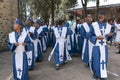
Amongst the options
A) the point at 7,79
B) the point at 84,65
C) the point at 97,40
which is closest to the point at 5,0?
the point at 84,65

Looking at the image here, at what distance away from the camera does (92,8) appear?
34094 mm

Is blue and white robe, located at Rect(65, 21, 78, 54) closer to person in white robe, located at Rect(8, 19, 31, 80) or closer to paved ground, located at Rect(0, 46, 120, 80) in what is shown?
paved ground, located at Rect(0, 46, 120, 80)

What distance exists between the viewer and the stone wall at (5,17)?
1881 cm

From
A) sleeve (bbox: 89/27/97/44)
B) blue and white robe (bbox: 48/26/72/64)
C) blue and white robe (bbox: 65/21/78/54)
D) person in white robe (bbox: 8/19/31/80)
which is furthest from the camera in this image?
blue and white robe (bbox: 65/21/78/54)

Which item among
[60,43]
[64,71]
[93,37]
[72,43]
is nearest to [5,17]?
[72,43]

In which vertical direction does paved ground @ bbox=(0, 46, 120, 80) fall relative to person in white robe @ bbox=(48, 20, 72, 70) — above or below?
below

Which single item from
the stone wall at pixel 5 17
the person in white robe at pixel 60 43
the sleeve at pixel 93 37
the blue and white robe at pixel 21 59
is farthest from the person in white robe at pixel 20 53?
the stone wall at pixel 5 17

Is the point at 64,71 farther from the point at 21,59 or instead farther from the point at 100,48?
the point at 21,59

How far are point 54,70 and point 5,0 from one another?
7.69 meters

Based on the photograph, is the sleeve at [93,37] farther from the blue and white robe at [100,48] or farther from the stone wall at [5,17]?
the stone wall at [5,17]

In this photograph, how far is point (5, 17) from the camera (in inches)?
754

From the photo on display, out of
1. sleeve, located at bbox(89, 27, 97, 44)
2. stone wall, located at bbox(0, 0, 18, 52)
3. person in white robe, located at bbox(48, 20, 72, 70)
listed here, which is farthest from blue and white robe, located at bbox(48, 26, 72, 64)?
stone wall, located at bbox(0, 0, 18, 52)

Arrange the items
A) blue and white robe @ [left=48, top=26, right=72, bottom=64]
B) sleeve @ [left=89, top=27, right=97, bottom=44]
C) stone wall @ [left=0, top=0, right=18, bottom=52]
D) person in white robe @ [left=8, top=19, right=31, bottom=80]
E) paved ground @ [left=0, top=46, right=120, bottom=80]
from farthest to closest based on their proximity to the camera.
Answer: stone wall @ [left=0, top=0, right=18, bottom=52] → blue and white robe @ [left=48, top=26, right=72, bottom=64] → paved ground @ [left=0, top=46, right=120, bottom=80] → sleeve @ [left=89, top=27, right=97, bottom=44] → person in white robe @ [left=8, top=19, right=31, bottom=80]

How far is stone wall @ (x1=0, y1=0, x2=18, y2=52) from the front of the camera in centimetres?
1881
